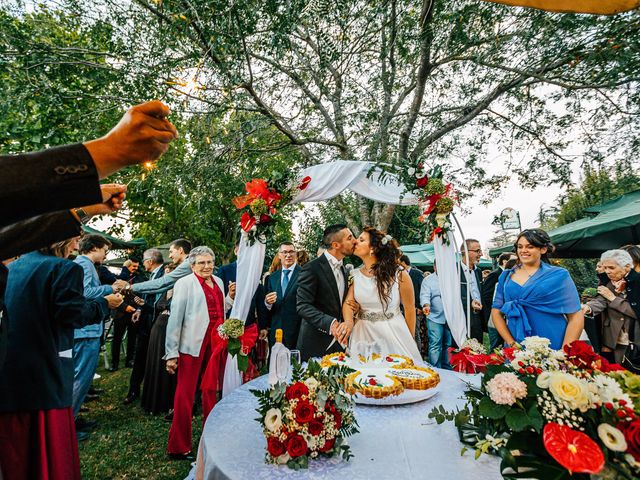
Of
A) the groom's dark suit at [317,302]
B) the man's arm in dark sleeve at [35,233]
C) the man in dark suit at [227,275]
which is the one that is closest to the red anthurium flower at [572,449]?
the man's arm in dark sleeve at [35,233]

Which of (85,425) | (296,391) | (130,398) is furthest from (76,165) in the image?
(130,398)

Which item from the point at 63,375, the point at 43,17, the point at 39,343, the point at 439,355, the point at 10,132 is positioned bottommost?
the point at 439,355

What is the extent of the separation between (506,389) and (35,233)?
1757mm

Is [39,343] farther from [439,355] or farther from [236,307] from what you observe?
[439,355]

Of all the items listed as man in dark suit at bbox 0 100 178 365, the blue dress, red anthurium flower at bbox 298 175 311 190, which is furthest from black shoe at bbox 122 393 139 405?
man in dark suit at bbox 0 100 178 365

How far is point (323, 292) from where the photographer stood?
4012mm

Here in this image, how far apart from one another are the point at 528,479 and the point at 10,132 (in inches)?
350

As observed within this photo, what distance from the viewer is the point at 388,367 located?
253 centimetres

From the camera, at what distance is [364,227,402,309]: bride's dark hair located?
384cm

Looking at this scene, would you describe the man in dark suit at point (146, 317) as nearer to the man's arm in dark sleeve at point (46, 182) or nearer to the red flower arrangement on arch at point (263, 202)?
the red flower arrangement on arch at point (263, 202)

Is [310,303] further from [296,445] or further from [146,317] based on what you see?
[146,317]


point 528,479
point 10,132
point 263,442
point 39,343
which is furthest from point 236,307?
point 10,132

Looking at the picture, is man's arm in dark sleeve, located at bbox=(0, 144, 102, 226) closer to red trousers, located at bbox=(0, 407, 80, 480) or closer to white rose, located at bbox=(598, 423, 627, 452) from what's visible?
white rose, located at bbox=(598, 423, 627, 452)

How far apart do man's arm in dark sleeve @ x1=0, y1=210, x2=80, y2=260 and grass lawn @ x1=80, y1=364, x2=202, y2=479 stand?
10.5ft
